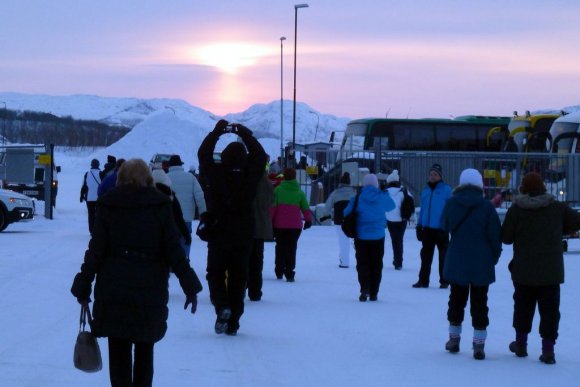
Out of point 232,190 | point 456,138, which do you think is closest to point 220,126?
point 232,190

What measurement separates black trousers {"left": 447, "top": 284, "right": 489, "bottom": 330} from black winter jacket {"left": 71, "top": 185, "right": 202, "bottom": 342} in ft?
12.3

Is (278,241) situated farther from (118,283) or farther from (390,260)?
(118,283)

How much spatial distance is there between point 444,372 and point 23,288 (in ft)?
23.3

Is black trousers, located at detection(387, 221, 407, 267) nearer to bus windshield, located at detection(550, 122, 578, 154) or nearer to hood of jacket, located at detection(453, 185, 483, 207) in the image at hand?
hood of jacket, located at detection(453, 185, 483, 207)

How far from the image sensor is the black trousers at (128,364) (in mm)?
6805

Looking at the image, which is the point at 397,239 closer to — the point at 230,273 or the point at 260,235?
the point at 260,235

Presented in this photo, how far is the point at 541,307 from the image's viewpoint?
31.6 ft

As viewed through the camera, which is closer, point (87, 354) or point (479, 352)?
point (87, 354)

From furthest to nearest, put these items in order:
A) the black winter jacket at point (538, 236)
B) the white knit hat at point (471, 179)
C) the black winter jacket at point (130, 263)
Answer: the white knit hat at point (471, 179), the black winter jacket at point (538, 236), the black winter jacket at point (130, 263)

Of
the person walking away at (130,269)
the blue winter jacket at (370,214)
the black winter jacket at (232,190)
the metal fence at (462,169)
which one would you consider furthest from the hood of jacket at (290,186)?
the metal fence at (462,169)

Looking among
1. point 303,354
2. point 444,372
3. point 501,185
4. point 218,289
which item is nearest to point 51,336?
point 218,289

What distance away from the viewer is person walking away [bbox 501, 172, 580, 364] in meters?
9.52

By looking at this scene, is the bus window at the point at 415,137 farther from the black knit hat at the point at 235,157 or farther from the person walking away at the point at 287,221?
the black knit hat at the point at 235,157

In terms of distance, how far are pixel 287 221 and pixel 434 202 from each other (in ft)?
6.92
